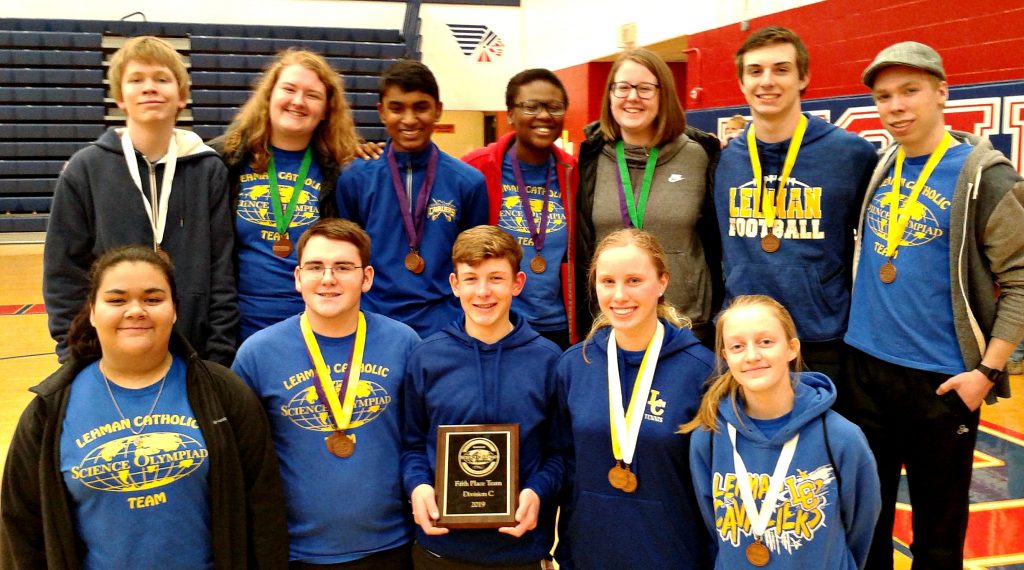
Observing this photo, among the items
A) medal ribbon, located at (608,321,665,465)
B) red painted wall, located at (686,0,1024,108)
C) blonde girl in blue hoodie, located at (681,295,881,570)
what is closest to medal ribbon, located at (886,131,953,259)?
blonde girl in blue hoodie, located at (681,295,881,570)

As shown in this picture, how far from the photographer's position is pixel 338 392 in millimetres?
2432

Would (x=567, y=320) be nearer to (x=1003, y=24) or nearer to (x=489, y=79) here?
(x=1003, y=24)

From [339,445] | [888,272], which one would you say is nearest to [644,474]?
[339,445]

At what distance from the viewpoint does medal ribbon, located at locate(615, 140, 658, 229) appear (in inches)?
116

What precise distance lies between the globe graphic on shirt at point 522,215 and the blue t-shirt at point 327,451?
0.86 metres

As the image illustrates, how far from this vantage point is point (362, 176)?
3059mm

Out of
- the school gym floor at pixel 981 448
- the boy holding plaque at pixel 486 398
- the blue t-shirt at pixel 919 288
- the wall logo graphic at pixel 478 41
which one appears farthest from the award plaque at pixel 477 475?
the wall logo graphic at pixel 478 41

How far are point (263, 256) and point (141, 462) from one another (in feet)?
3.22

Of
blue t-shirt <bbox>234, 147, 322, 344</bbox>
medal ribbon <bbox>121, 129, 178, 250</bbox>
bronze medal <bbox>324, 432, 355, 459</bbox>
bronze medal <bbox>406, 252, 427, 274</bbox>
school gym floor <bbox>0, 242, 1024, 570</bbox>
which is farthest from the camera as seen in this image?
school gym floor <bbox>0, 242, 1024, 570</bbox>

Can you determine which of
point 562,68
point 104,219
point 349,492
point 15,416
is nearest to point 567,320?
point 349,492

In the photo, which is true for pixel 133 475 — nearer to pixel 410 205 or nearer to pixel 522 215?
pixel 410 205

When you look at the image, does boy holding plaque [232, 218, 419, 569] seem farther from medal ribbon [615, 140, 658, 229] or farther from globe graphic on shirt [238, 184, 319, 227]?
medal ribbon [615, 140, 658, 229]

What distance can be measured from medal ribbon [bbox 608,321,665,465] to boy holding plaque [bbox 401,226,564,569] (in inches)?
7.9

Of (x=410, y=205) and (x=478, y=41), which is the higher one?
(x=478, y=41)
